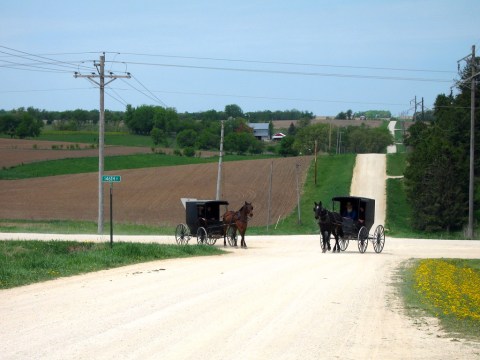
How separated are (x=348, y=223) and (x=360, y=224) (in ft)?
2.51

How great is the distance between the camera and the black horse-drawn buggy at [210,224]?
36.4 metres

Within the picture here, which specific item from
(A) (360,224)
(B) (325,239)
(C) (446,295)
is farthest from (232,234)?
(C) (446,295)

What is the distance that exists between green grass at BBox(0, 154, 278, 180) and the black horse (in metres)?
55.8

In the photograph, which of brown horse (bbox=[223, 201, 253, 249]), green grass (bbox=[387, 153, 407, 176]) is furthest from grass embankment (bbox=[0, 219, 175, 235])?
green grass (bbox=[387, 153, 407, 176])

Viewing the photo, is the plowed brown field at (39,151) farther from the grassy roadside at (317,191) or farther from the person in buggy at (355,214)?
the person in buggy at (355,214)

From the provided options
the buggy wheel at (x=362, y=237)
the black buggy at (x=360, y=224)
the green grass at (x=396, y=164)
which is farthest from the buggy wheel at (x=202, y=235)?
the green grass at (x=396, y=164)

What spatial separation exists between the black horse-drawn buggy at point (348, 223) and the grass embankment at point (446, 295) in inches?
256

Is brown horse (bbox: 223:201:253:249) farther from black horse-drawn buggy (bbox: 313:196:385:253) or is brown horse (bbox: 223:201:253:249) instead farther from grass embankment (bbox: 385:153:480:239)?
grass embankment (bbox: 385:153:480:239)

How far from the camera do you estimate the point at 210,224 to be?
3725 centimetres

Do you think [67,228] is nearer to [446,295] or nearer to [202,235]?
[202,235]

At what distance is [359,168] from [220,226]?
59.4m

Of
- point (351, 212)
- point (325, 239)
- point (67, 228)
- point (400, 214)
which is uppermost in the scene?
point (351, 212)

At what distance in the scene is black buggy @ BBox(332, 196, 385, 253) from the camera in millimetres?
34438

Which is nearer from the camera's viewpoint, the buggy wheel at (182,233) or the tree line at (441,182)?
the buggy wheel at (182,233)
